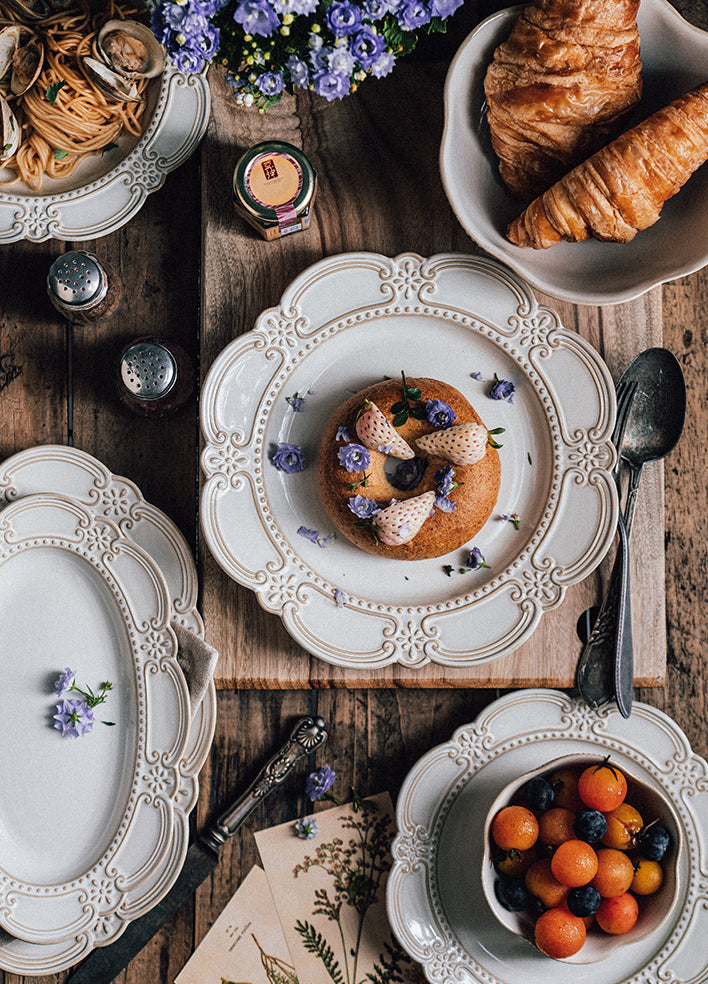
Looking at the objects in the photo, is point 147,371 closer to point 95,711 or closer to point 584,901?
point 95,711

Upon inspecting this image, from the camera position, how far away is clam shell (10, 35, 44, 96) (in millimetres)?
1936

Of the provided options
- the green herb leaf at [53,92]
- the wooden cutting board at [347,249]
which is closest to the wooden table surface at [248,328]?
the wooden cutting board at [347,249]

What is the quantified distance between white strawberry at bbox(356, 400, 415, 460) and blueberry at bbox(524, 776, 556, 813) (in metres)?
0.86

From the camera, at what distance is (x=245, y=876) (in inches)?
81.7

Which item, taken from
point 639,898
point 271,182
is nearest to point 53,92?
point 271,182

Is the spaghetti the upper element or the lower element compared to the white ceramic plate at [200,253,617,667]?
upper

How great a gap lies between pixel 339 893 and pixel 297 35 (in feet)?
6.71

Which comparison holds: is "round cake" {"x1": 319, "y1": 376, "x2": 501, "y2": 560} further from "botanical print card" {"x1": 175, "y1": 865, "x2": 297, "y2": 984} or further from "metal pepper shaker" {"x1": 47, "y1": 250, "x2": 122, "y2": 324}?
"botanical print card" {"x1": 175, "y1": 865, "x2": 297, "y2": 984}

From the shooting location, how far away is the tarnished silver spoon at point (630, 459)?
1.93m

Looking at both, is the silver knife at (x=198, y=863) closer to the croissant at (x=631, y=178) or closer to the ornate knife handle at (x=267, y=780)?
the ornate knife handle at (x=267, y=780)

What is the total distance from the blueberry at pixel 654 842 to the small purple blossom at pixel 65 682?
1.47 meters

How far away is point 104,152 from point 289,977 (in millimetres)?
2255

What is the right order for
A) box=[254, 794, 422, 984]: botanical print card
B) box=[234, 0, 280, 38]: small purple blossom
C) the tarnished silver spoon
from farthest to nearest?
box=[254, 794, 422, 984]: botanical print card < the tarnished silver spoon < box=[234, 0, 280, 38]: small purple blossom

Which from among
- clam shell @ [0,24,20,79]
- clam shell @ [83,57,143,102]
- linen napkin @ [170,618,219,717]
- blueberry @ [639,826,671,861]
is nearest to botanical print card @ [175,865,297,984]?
linen napkin @ [170,618,219,717]
